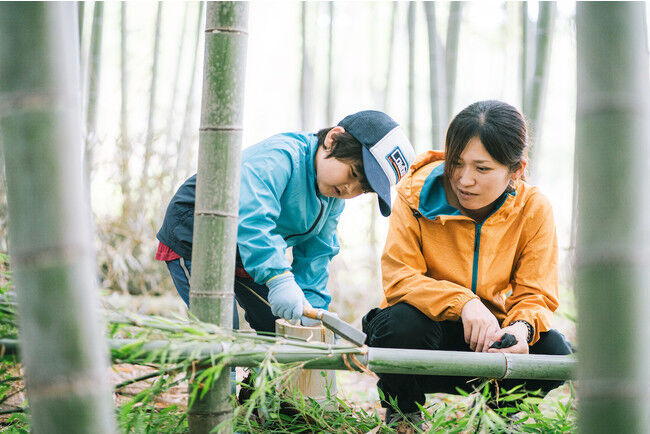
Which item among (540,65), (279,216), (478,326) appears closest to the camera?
(478,326)

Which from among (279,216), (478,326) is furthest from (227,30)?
(478,326)

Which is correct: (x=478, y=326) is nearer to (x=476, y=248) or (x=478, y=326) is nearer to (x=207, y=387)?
(x=476, y=248)

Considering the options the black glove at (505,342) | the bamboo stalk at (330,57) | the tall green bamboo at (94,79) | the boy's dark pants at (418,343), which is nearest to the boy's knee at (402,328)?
the boy's dark pants at (418,343)

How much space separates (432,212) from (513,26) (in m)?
5.08

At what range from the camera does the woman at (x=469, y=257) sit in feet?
6.61

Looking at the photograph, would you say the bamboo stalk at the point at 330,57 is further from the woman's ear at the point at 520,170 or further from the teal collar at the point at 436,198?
the woman's ear at the point at 520,170

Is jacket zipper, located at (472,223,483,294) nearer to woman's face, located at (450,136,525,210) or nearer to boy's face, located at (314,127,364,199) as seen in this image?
woman's face, located at (450,136,525,210)

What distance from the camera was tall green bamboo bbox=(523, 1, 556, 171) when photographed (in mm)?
3980

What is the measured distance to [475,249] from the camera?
2.16 m

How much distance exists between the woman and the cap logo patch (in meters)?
0.05

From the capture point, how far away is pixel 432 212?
6.97 ft

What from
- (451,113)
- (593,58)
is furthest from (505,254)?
(451,113)

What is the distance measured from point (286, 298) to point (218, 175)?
599mm

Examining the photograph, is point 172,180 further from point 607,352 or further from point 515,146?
point 607,352
